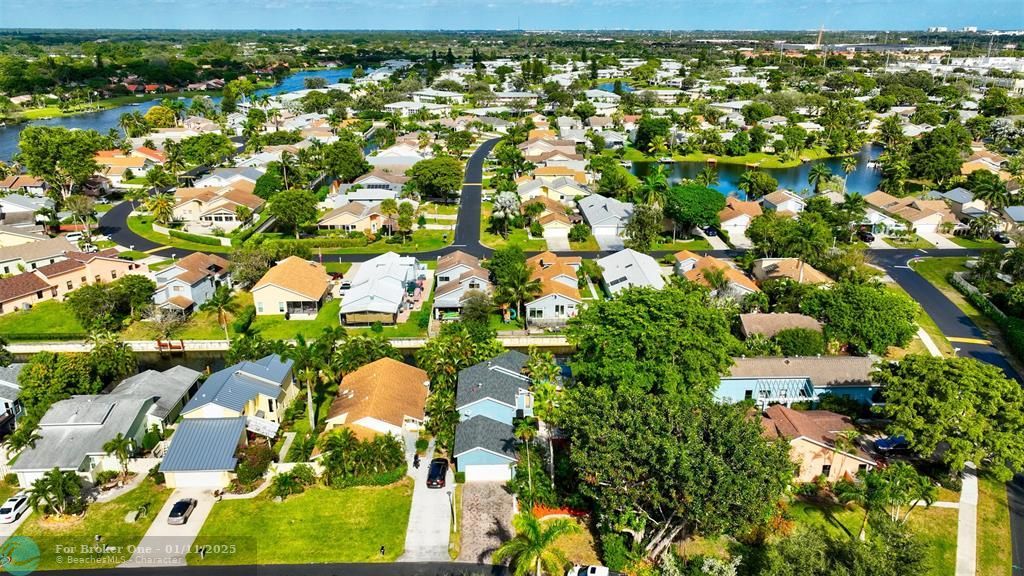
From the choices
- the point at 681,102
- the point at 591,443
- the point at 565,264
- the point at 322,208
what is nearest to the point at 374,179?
the point at 322,208

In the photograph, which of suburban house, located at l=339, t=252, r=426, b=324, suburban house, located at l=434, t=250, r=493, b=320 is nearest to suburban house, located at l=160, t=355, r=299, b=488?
suburban house, located at l=339, t=252, r=426, b=324

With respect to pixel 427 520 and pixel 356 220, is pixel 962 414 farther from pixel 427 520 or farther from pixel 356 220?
pixel 356 220

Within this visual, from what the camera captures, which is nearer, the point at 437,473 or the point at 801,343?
the point at 437,473

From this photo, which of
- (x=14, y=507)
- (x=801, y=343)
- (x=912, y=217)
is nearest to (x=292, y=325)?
(x=14, y=507)

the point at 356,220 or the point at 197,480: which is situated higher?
the point at 356,220

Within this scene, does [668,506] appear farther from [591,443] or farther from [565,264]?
[565,264]

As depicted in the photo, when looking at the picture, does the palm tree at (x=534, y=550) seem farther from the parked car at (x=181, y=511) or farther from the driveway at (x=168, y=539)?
the parked car at (x=181, y=511)
